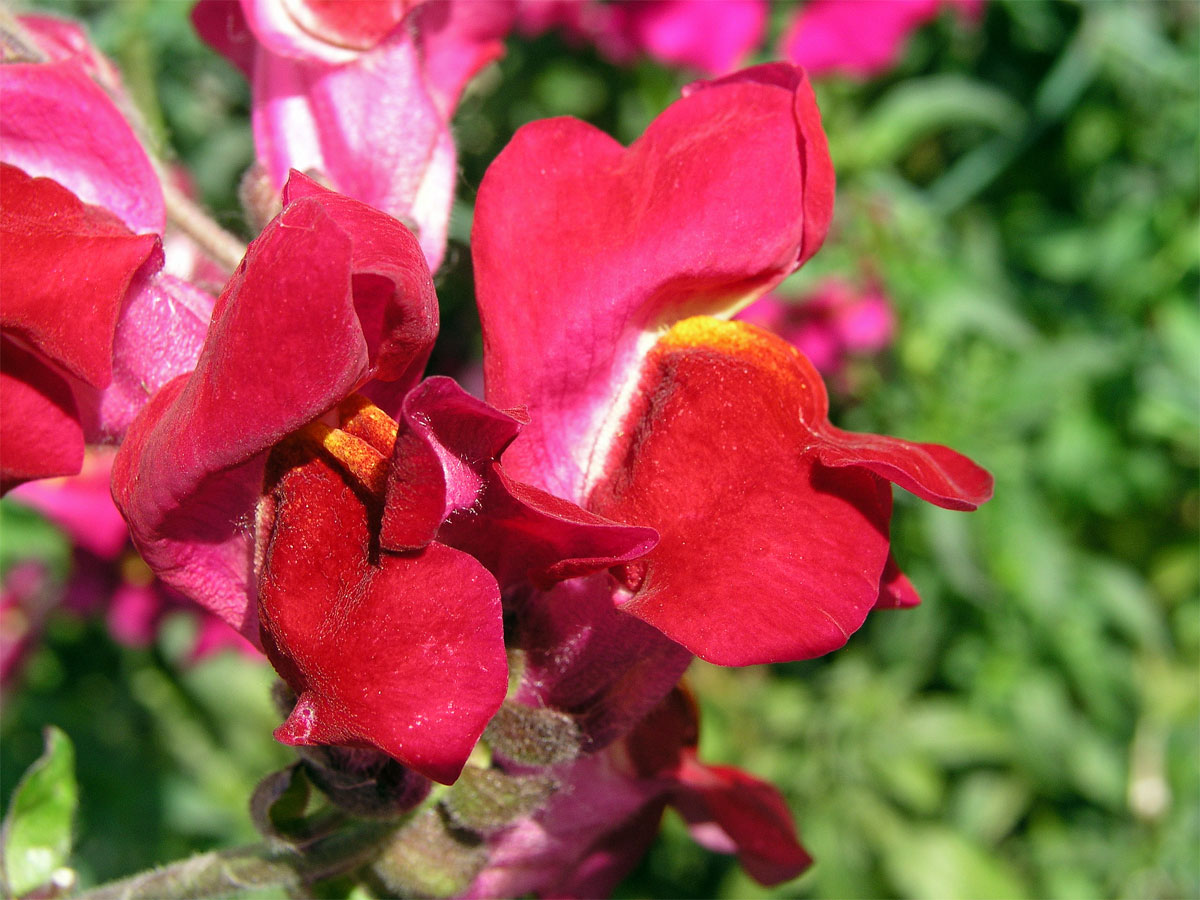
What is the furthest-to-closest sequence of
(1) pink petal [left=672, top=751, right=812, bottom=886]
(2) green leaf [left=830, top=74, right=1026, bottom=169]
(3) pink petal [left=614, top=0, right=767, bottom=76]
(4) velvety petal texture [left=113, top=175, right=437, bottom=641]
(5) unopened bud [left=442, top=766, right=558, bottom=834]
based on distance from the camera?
(2) green leaf [left=830, top=74, right=1026, bottom=169] < (3) pink petal [left=614, top=0, right=767, bottom=76] < (1) pink petal [left=672, top=751, right=812, bottom=886] < (5) unopened bud [left=442, top=766, right=558, bottom=834] < (4) velvety petal texture [left=113, top=175, right=437, bottom=641]

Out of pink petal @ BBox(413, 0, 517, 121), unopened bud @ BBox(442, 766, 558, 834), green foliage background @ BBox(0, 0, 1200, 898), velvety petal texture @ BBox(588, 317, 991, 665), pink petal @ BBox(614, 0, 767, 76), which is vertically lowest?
green foliage background @ BBox(0, 0, 1200, 898)

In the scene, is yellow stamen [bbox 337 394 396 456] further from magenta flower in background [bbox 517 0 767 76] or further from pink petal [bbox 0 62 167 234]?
magenta flower in background [bbox 517 0 767 76]

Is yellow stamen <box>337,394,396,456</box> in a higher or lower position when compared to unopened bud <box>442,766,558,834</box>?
higher

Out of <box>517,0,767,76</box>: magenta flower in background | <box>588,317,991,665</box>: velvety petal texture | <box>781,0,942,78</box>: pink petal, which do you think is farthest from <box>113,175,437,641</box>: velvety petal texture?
<box>781,0,942,78</box>: pink petal

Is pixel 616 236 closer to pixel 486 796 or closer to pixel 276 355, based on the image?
pixel 276 355

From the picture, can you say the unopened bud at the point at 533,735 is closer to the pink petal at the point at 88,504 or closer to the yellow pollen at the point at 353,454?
the yellow pollen at the point at 353,454

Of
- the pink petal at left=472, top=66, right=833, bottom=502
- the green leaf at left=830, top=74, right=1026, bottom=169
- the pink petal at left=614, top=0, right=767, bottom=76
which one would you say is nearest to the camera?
the pink petal at left=472, top=66, right=833, bottom=502

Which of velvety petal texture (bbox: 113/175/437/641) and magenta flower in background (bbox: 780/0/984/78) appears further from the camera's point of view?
magenta flower in background (bbox: 780/0/984/78)
